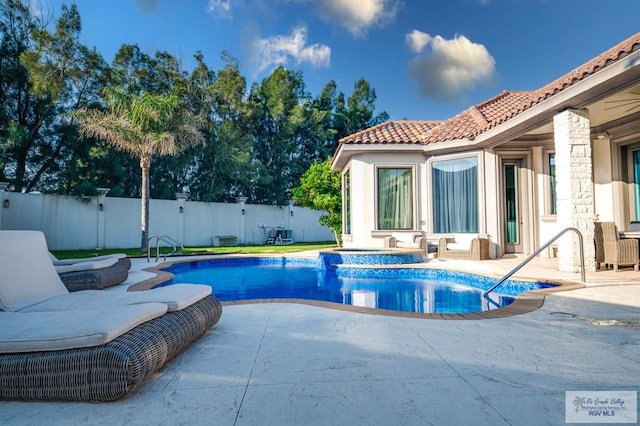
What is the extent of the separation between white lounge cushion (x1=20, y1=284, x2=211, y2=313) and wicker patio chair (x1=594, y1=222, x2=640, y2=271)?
23.3 ft

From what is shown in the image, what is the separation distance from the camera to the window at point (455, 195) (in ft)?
33.7

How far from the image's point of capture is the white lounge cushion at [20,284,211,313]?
9.77ft

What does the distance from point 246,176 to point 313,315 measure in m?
17.5

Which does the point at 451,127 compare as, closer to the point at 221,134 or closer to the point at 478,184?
the point at 478,184

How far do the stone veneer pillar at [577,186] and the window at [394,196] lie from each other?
494 centimetres

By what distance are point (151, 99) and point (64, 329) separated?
43.4ft

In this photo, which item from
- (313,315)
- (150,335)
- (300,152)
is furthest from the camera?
(300,152)

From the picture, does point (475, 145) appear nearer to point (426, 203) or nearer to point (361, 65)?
point (426, 203)

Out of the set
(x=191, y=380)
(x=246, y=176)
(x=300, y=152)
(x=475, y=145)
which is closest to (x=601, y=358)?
(x=191, y=380)

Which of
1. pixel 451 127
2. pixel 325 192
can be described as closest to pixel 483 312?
pixel 451 127

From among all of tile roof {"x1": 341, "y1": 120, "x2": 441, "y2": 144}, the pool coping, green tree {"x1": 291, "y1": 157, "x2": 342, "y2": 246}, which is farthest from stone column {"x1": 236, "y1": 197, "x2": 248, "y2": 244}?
the pool coping

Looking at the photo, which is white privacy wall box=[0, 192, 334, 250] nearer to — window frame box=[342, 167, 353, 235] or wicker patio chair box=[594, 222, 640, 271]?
window frame box=[342, 167, 353, 235]

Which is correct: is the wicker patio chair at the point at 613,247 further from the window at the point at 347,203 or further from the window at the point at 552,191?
the window at the point at 347,203

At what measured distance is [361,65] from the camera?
2153 cm
